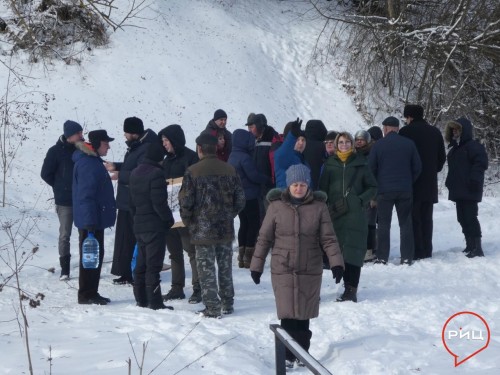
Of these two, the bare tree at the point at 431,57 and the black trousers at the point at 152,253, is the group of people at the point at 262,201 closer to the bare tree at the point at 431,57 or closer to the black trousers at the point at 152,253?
the black trousers at the point at 152,253

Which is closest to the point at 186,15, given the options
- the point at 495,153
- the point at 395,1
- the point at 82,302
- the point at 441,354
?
the point at 395,1

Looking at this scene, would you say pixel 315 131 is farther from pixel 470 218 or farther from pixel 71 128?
pixel 71 128

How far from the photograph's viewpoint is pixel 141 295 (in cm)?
779

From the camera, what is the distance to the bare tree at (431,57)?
1977 cm

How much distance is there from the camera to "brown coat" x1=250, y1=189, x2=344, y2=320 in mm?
6051

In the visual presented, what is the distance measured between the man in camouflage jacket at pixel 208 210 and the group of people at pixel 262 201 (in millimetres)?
10

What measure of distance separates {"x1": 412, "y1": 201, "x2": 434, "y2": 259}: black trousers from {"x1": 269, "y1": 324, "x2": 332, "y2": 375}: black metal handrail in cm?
656

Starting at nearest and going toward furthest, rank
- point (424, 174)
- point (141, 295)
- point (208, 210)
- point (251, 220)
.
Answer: point (208, 210) → point (141, 295) → point (251, 220) → point (424, 174)

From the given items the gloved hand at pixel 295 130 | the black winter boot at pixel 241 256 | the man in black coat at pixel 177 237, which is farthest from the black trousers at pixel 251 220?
the man in black coat at pixel 177 237

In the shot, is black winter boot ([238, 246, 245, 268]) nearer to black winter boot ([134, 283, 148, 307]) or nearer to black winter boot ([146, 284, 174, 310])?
black winter boot ([134, 283, 148, 307])

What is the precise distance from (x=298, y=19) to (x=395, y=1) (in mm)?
4198

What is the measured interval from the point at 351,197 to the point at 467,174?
2822 millimetres

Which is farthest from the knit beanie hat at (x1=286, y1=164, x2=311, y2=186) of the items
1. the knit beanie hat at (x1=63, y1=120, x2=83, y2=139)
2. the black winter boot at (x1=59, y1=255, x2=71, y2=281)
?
the black winter boot at (x1=59, y1=255, x2=71, y2=281)

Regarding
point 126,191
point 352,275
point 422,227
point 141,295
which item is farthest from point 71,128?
point 422,227
